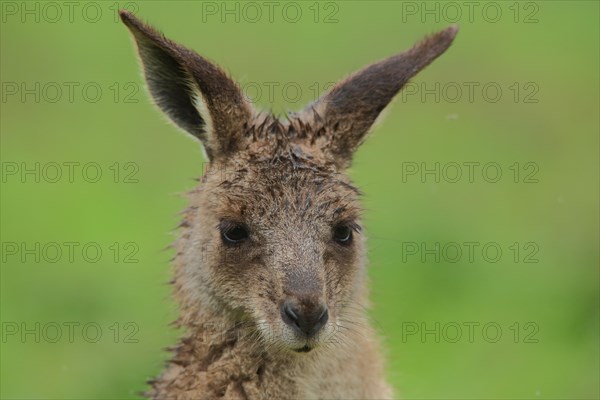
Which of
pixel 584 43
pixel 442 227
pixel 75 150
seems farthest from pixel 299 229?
pixel 584 43

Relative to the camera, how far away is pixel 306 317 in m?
7.71

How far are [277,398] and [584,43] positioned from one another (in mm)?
13721

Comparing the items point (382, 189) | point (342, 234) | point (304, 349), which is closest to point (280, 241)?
point (342, 234)

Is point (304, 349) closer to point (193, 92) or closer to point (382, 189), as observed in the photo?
point (193, 92)

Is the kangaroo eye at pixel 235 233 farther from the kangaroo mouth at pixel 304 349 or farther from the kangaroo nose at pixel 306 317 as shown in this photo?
the kangaroo mouth at pixel 304 349

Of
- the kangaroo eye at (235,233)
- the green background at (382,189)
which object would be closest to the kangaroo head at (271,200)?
the kangaroo eye at (235,233)

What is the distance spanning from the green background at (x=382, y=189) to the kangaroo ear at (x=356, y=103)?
203 millimetres

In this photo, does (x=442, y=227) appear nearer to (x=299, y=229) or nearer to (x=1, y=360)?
(x=1, y=360)

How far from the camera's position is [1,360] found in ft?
40.0

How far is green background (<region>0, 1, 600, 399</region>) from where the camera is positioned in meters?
12.1

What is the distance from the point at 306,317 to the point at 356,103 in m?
1.71

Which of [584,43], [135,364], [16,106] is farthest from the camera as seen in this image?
[584,43]

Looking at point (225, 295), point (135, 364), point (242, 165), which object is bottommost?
point (135, 364)

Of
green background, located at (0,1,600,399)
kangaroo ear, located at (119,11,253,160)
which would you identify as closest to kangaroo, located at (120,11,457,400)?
kangaroo ear, located at (119,11,253,160)
